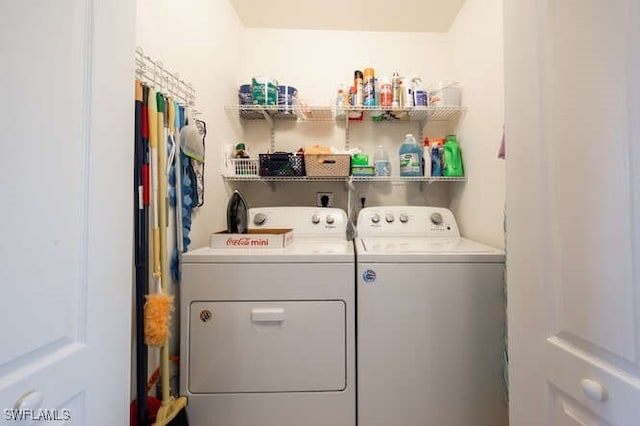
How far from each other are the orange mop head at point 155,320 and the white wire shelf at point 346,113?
130 cm

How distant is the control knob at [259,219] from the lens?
179cm

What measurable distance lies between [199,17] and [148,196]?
1103mm

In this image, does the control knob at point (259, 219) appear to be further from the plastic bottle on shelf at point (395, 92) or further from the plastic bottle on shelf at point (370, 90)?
the plastic bottle on shelf at point (395, 92)

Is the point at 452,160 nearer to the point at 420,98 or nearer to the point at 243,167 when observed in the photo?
the point at 420,98

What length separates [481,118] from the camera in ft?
5.38

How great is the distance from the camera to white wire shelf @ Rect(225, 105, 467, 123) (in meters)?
1.85

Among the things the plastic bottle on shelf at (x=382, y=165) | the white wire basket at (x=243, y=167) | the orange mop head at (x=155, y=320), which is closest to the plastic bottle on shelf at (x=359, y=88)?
the plastic bottle on shelf at (x=382, y=165)

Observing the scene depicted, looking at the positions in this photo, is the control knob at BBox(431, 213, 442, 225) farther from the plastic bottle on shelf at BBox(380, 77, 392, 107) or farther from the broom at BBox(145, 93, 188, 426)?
the broom at BBox(145, 93, 188, 426)

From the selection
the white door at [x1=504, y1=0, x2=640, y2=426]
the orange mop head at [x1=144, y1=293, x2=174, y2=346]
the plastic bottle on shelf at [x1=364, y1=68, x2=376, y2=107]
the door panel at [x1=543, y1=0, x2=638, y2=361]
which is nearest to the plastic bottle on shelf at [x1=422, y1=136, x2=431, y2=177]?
the plastic bottle on shelf at [x1=364, y1=68, x2=376, y2=107]

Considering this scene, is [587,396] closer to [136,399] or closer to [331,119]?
[136,399]

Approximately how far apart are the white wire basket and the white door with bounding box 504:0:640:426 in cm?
145

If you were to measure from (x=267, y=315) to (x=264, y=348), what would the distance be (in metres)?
0.15

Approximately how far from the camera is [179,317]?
1274mm

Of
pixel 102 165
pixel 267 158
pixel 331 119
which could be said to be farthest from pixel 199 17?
pixel 102 165
